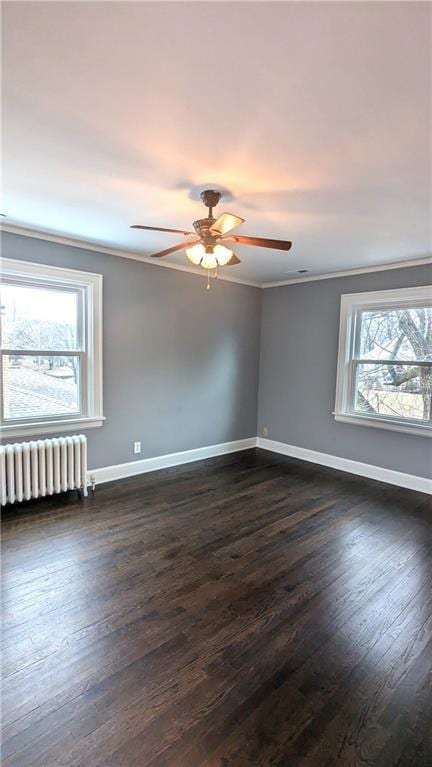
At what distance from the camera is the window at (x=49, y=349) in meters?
3.27

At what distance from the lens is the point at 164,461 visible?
446 cm

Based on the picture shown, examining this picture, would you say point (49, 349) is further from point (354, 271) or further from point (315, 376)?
point (354, 271)

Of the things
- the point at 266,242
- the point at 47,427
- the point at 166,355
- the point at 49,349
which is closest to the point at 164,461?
the point at 166,355

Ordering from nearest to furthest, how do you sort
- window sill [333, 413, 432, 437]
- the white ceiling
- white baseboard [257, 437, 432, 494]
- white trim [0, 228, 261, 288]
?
the white ceiling
white trim [0, 228, 261, 288]
window sill [333, 413, 432, 437]
white baseboard [257, 437, 432, 494]

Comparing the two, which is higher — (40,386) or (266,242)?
(266,242)

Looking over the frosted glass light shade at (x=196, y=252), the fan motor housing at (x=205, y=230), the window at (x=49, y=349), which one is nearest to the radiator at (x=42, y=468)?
the window at (x=49, y=349)

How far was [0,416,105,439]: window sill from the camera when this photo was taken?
326 cm

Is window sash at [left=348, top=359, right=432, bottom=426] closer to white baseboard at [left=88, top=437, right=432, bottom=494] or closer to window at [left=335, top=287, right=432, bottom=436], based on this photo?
window at [left=335, top=287, right=432, bottom=436]

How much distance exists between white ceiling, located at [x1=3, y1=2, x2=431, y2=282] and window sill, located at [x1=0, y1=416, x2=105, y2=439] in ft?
6.12

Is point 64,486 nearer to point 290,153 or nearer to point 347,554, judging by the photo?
point 347,554

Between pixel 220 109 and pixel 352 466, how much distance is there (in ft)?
13.3

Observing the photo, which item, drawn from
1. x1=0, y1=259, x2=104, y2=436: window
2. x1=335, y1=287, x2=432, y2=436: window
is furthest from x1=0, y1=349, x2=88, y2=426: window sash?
x1=335, y1=287, x2=432, y2=436: window

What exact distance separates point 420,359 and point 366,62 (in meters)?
3.21

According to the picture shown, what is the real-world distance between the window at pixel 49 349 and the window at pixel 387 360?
Result: 300 cm
